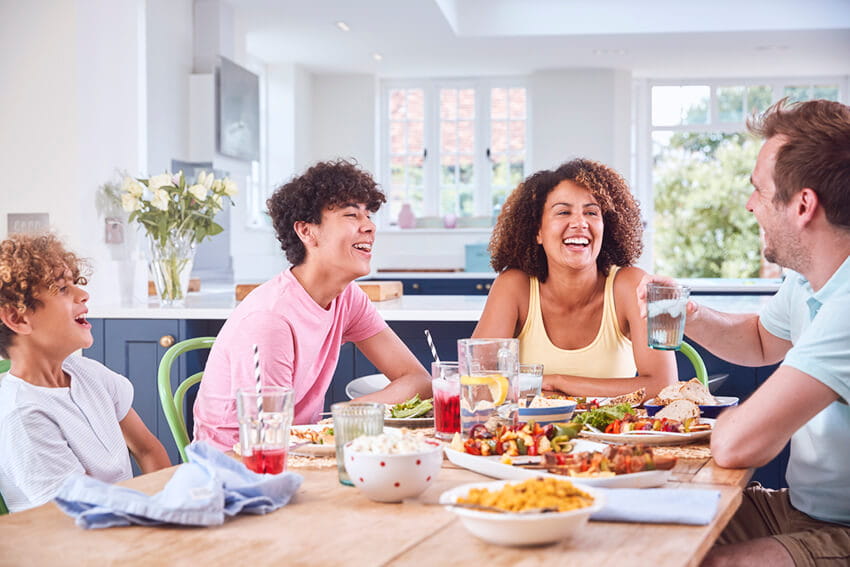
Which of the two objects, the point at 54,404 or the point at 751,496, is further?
the point at 751,496

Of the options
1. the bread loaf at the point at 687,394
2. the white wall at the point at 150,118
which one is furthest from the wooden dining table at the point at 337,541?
the white wall at the point at 150,118

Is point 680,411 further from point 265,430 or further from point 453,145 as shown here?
point 453,145

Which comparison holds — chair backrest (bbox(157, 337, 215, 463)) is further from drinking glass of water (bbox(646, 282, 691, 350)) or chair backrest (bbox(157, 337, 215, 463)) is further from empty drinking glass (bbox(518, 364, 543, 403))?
drinking glass of water (bbox(646, 282, 691, 350))

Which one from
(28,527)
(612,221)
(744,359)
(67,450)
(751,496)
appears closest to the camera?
(28,527)

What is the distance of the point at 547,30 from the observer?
7.70 m

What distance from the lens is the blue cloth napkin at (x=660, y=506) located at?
1134mm

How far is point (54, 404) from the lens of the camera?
5.43 feet

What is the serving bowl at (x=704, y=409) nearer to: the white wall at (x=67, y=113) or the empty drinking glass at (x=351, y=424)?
the empty drinking glass at (x=351, y=424)

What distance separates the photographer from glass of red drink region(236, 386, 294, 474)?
1370 mm

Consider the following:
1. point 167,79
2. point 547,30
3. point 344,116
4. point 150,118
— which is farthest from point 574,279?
point 344,116

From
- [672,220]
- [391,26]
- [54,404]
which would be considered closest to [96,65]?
[54,404]

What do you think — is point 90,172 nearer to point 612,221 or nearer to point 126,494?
→ point 612,221

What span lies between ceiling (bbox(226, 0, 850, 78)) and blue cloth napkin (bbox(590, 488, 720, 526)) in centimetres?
587

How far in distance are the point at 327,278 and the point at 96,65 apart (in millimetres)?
1913
